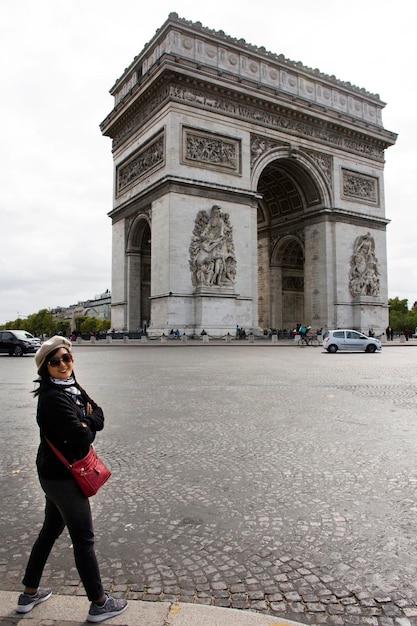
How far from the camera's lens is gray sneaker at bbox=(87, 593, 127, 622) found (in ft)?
A: 6.91

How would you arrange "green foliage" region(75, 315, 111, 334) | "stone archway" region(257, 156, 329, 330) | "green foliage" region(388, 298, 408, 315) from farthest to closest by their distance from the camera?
"green foliage" region(75, 315, 111, 334)
"green foliage" region(388, 298, 408, 315)
"stone archway" region(257, 156, 329, 330)

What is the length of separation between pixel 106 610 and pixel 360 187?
120 feet

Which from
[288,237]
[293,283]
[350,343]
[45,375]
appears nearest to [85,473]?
[45,375]

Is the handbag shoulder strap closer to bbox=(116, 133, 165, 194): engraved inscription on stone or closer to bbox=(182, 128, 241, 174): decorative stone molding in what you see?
bbox=(182, 128, 241, 174): decorative stone molding

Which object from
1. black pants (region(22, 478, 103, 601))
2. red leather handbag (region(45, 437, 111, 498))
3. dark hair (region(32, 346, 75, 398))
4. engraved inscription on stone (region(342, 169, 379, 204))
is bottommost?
black pants (region(22, 478, 103, 601))

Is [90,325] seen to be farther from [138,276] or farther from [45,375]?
[45,375]

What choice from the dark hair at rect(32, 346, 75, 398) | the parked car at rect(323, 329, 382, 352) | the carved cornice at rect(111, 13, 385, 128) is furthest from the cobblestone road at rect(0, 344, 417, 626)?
the carved cornice at rect(111, 13, 385, 128)

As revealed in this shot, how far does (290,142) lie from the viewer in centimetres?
3173

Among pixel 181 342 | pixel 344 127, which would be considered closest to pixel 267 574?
pixel 181 342

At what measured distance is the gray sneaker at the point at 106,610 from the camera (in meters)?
2.11

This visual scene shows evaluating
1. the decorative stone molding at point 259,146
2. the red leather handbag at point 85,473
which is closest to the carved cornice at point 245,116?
A: the decorative stone molding at point 259,146

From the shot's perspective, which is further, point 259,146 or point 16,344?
point 259,146

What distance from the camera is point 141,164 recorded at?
30.6 m

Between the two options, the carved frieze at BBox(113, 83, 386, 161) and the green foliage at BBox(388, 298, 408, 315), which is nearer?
the carved frieze at BBox(113, 83, 386, 161)
